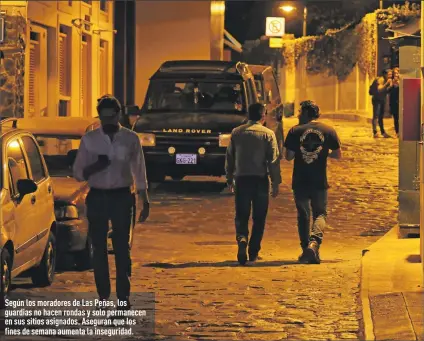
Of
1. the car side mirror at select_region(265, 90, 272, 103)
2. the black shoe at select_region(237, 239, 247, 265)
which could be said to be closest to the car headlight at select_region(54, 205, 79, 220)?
the black shoe at select_region(237, 239, 247, 265)

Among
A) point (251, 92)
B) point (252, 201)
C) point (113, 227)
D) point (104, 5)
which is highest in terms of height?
point (104, 5)

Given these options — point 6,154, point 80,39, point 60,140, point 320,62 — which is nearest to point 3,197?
point 6,154

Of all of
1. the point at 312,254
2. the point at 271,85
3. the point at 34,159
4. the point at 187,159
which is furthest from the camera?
the point at 271,85

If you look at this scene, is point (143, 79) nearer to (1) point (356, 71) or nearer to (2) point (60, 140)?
(1) point (356, 71)

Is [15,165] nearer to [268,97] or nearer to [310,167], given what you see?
[310,167]

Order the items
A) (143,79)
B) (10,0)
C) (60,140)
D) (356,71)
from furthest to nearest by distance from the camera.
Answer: (356,71) < (143,79) < (10,0) < (60,140)

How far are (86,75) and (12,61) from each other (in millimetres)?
8387

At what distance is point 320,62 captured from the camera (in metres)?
54.3

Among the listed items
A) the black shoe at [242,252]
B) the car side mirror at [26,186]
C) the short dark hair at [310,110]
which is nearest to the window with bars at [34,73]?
the short dark hair at [310,110]

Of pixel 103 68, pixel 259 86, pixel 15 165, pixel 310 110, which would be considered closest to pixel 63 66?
pixel 103 68

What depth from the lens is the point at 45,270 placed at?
12.1 metres

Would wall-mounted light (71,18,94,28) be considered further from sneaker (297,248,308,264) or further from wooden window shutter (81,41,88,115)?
sneaker (297,248,308,264)

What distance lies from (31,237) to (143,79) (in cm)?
2545

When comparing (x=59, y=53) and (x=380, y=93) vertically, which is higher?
(x=59, y=53)
